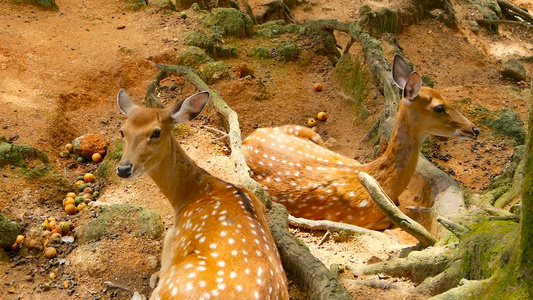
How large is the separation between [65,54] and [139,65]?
3.98 feet

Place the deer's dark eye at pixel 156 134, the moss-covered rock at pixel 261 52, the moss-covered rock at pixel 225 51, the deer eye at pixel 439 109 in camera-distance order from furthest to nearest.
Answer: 1. the moss-covered rock at pixel 261 52
2. the moss-covered rock at pixel 225 51
3. the deer eye at pixel 439 109
4. the deer's dark eye at pixel 156 134

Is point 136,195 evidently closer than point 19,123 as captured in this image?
Yes

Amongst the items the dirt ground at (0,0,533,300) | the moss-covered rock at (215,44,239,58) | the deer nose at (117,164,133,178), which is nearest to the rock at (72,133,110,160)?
the dirt ground at (0,0,533,300)

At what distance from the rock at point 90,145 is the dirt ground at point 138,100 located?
220 millimetres

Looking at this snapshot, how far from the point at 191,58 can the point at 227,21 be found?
154 cm

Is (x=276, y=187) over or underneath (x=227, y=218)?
underneath

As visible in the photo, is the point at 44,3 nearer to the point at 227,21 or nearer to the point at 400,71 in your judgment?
the point at 227,21

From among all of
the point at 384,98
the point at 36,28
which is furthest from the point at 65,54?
the point at 384,98

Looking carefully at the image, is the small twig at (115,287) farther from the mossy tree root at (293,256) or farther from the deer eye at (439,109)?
the deer eye at (439,109)

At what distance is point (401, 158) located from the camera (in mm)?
6375

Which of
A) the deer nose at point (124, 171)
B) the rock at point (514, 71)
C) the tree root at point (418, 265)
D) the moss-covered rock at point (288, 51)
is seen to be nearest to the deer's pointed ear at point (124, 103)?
the deer nose at point (124, 171)

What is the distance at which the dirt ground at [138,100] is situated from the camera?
16.0ft

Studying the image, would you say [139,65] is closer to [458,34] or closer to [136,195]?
[136,195]

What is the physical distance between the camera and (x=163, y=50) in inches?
349
